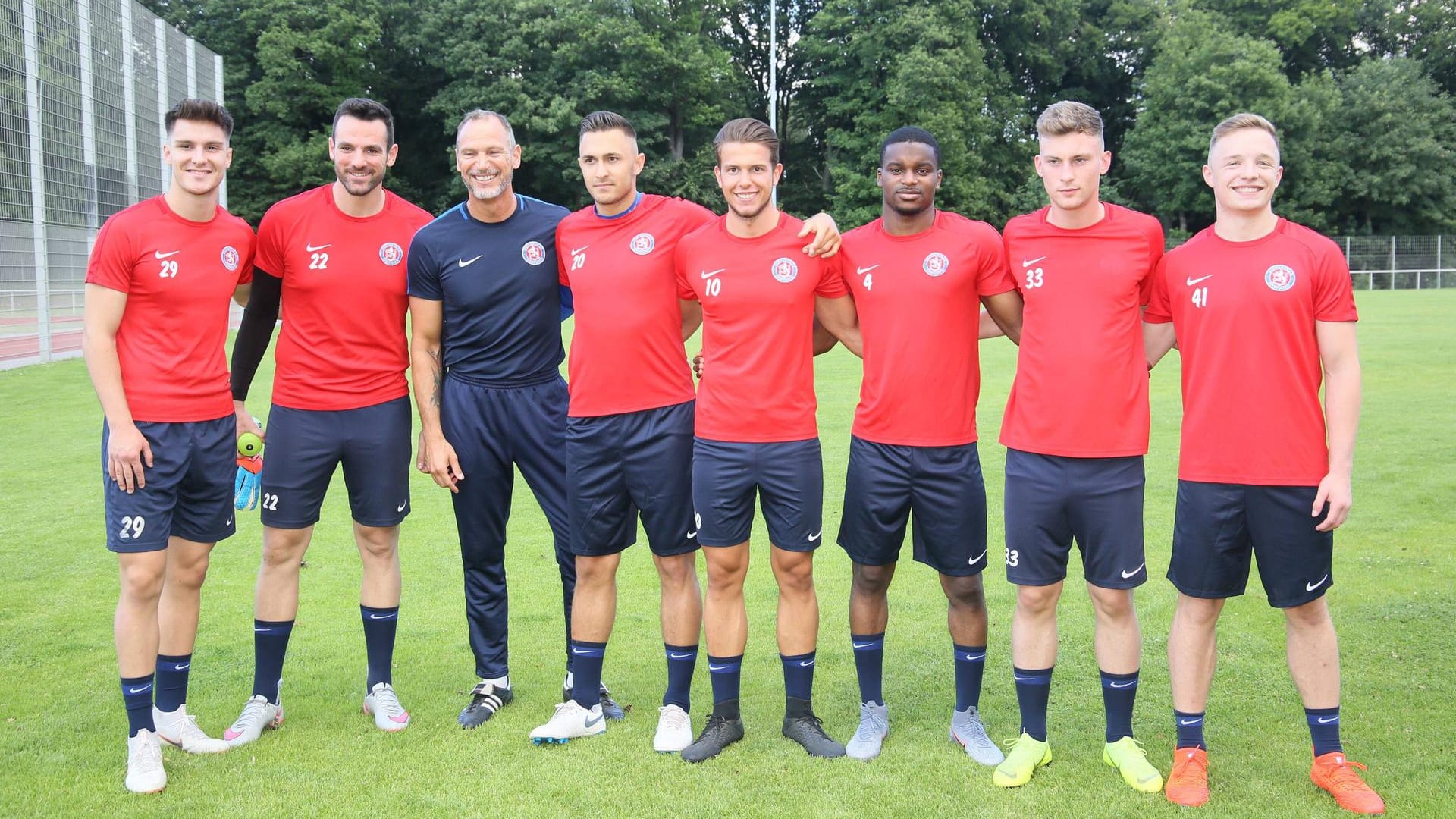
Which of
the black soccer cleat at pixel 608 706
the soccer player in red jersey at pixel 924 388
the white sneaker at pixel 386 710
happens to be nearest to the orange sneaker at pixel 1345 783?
the soccer player in red jersey at pixel 924 388

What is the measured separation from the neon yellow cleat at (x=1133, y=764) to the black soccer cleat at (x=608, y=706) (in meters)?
1.96

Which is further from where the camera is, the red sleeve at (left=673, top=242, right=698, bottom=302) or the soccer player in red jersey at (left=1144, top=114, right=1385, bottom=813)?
the red sleeve at (left=673, top=242, right=698, bottom=302)

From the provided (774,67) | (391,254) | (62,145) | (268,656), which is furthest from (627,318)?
(774,67)

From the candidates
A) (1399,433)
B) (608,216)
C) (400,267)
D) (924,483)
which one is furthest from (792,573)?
(1399,433)

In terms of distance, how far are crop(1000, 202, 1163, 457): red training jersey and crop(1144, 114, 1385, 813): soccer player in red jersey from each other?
15cm

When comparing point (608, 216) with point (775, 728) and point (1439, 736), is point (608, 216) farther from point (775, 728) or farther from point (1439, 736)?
point (1439, 736)

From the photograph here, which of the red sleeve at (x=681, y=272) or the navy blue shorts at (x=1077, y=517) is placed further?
the red sleeve at (x=681, y=272)

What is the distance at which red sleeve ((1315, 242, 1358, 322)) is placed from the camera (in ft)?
12.6

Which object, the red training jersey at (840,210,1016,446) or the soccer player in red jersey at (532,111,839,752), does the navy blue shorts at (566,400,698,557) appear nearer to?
the soccer player in red jersey at (532,111,839,752)

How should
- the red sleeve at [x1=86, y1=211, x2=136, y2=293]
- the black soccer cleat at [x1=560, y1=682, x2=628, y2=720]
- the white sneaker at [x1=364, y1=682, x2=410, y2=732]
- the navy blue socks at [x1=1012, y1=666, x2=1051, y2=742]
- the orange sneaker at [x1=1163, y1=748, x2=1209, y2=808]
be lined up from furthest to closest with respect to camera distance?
the black soccer cleat at [x1=560, y1=682, x2=628, y2=720]
the white sneaker at [x1=364, y1=682, x2=410, y2=732]
the navy blue socks at [x1=1012, y1=666, x2=1051, y2=742]
the red sleeve at [x1=86, y1=211, x2=136, y2=293]
the orange sneaker at [x1=1163, y1=748, x2=1209, y2=808]

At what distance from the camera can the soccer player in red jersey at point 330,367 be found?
15.3 feet

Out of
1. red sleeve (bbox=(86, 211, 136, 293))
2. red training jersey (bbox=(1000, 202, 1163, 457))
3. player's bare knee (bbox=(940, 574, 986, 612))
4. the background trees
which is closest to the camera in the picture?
red training jersey (bbox=(1000, 202, 1163, 457))

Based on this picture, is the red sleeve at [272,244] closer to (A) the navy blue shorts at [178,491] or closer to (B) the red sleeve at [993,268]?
(A) the navy blue shorts at [178,491]

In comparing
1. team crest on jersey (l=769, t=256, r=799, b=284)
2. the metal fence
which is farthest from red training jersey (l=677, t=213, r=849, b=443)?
the metal fence
